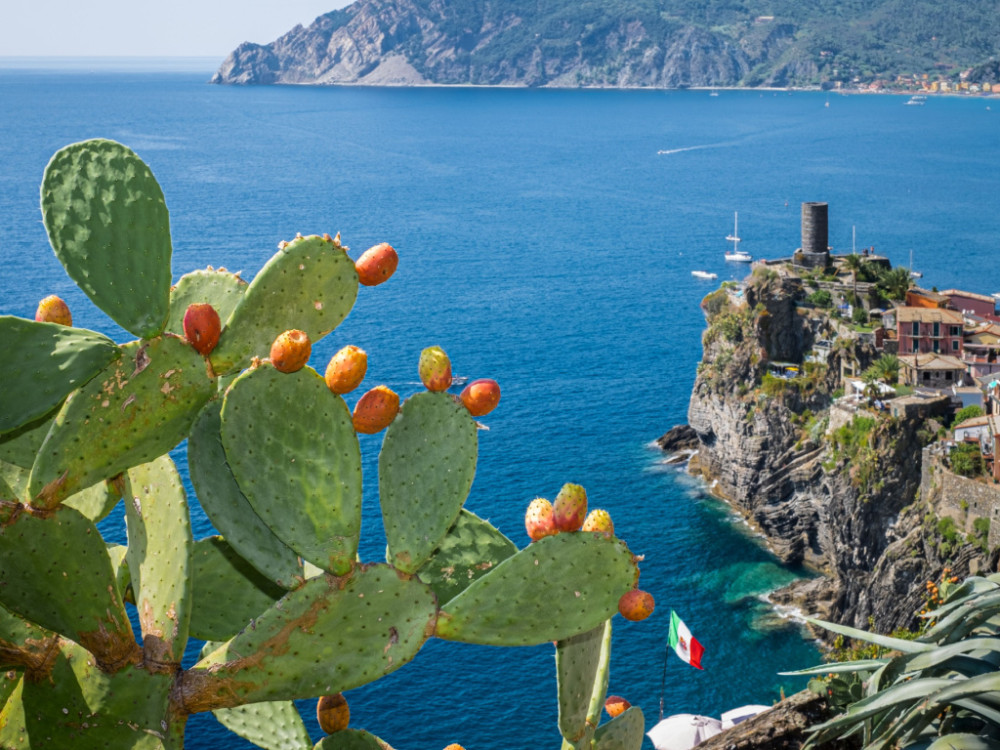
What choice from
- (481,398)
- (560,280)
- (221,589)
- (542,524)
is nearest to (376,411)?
(481,398)

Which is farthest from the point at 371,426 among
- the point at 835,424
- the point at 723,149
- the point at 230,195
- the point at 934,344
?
the point at 723,149

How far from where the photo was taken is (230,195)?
130m

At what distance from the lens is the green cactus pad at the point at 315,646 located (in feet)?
15.3

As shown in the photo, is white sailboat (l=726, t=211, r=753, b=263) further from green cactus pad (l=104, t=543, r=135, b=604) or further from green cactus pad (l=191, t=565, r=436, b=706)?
green cactus pad (l=191, t=565, r=436, b=706)

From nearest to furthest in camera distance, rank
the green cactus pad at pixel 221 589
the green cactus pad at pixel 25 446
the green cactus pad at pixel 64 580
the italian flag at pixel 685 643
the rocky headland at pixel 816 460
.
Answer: the green cactus pad at pixel 64 580 → the green cactus pad at pixel 221 589 → the green cactus pad at pixel 25 446 → the italian flag at pixel 685 643 → the rocky headland at pixel 816 460

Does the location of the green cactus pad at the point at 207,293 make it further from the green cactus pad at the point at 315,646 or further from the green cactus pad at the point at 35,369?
the green cactus pad at the point at 315,646

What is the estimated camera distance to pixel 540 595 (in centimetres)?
499

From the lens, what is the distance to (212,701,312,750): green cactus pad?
19.1 feet

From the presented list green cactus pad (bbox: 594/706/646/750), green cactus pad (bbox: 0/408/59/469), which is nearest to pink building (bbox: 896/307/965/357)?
green cactus pad (bbox: 594/706/646/750)

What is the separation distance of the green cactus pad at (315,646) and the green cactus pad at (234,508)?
30cm

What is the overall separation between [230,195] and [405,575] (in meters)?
131

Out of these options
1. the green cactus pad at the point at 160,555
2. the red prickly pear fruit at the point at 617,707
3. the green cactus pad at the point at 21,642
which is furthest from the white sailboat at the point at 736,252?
the green cactus pad at the point at 21,642

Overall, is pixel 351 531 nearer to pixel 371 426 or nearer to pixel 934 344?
pixel 371 426

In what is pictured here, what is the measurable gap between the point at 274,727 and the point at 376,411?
1921 mm
